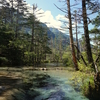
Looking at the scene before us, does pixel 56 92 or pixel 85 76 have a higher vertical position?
pixel 85 76

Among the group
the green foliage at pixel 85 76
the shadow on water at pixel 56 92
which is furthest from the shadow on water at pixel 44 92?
the green foliage at pixel 85 76

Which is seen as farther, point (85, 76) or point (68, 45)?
point (68, 45)

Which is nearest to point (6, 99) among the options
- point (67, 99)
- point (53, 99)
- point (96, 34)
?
point (53, 99)

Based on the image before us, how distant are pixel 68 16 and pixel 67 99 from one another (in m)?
5.75

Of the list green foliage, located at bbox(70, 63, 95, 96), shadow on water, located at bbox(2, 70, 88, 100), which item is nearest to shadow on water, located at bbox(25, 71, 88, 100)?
shadow on water, located at bbox(2, 70, 88, 100)

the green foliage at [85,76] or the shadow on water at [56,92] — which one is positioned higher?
the green foliage at [85,76]

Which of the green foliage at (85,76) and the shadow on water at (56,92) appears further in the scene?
the shadow on water at (56,92)

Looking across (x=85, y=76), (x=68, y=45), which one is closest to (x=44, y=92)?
(x=85, y=76)

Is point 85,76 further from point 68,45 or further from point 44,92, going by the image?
point 68,45

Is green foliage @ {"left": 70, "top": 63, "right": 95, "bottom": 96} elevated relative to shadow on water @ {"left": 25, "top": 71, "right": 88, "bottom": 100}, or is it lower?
elevated

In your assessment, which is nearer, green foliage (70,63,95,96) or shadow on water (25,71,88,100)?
green foliage (70,63,95,96)

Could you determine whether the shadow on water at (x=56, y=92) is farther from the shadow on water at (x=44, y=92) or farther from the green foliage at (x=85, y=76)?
the green foliage at (x=85, y=76)

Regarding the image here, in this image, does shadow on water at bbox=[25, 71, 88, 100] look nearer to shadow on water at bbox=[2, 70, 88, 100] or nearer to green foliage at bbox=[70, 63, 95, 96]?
shadow on water at bbox=[2, 70, 88, 100]

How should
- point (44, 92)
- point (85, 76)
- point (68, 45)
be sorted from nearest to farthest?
1. point (85, 76)
2. point (44, 92)
3. point (68, 45)
